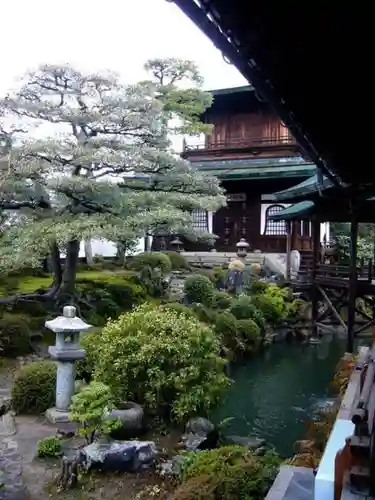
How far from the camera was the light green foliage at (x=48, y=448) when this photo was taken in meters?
6.36

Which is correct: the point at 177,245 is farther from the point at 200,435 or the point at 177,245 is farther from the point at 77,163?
the point at 200,435

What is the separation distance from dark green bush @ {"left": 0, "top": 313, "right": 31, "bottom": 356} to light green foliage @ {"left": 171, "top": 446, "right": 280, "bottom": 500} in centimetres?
676

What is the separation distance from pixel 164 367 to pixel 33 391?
7.18 ft

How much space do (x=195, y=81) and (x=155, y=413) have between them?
16.5 m

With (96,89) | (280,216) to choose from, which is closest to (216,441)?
(96,89)

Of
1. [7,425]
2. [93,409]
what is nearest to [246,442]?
[93,409]

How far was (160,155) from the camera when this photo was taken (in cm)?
1299

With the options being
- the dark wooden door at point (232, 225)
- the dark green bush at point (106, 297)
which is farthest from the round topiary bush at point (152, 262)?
the dark wooden door at point (232, 225)

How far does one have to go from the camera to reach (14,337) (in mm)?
11297

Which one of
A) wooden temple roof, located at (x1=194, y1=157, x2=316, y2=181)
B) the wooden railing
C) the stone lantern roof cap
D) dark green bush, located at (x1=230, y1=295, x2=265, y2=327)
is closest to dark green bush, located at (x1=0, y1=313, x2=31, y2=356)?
the stone lantern roof cap

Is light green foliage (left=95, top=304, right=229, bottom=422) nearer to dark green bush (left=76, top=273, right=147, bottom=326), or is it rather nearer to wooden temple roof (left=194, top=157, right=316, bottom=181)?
dark green bush (left=76, top=273, right=147, bottom=326)

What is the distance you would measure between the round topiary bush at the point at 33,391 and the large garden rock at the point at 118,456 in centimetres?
220

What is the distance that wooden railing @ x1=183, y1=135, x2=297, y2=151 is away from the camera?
2647 cm

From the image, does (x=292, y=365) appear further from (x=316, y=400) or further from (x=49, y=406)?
(x=49, y=406)
